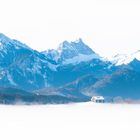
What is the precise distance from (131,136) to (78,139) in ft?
26.8

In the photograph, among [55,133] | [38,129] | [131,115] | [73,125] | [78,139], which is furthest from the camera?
[131,115]

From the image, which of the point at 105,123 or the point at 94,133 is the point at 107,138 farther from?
the point at 105,123

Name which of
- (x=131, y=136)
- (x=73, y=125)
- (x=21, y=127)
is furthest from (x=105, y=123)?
(x=131, y=136)

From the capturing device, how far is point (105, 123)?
10675cm

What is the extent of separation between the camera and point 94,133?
281 feet

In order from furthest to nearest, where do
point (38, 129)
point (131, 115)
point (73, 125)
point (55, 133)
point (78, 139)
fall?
point (131, 115) < point (73, 125) < point (38, 129) < point (55, 133) < point (78, 139)

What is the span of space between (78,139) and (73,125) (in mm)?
25013

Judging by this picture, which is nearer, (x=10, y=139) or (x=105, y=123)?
(x=10, y=139)

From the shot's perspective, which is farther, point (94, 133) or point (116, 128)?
point (116, 128)

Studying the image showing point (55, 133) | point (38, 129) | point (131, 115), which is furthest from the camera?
point (131, 115)

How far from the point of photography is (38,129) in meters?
91.8

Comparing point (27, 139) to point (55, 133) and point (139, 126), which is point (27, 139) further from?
point (139, 126)

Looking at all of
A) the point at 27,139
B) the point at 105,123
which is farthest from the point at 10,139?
the point at 105,123

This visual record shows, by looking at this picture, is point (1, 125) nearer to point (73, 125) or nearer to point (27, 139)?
point (73, 125)
